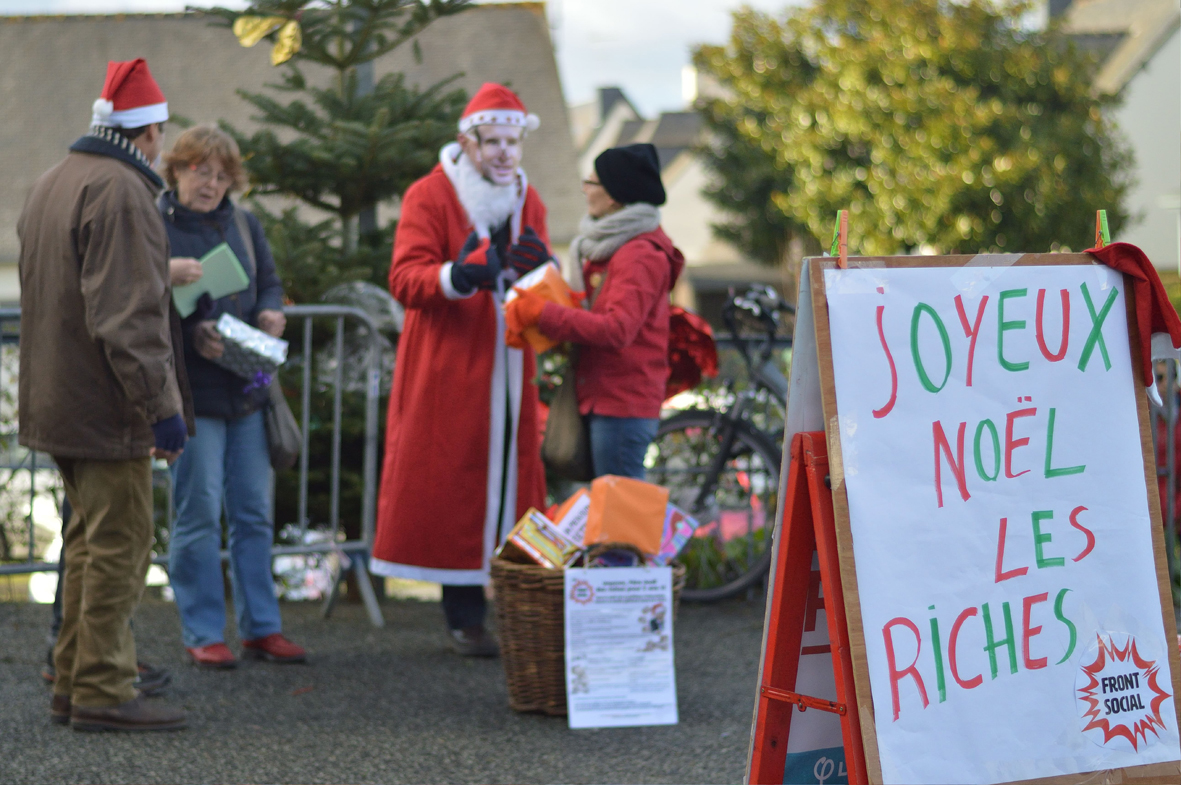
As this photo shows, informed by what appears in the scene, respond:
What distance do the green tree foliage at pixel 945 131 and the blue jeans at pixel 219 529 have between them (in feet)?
68.8

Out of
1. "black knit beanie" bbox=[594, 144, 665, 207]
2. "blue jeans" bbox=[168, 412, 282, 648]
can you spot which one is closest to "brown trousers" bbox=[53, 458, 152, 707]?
"blue jeans" bbox=[168, 412, 282, 648]

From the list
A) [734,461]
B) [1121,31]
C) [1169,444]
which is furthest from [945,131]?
[734,461]

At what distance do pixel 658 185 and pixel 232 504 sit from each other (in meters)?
2.07

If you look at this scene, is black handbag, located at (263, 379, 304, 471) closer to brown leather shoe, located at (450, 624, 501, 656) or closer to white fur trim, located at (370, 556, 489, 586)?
white fur trim, located at (370, 556, 489, 586)

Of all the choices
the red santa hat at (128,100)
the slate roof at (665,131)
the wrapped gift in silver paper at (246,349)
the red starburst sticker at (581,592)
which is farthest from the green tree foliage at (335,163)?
the slate roof at (665,131)

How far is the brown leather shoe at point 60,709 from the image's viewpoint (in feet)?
13.0

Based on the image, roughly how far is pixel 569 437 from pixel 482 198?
39.0 inches

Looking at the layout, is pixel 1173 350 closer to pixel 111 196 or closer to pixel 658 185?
pixel 658 185

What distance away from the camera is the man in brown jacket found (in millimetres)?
3553

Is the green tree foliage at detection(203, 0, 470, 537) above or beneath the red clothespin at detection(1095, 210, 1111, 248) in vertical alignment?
above

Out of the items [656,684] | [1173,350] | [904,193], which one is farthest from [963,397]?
[904,193]

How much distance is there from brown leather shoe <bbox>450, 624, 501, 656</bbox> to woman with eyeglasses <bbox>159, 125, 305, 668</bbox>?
620 mm

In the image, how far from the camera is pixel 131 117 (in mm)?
Answer: 3785

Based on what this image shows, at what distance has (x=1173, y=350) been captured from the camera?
3.09 m
